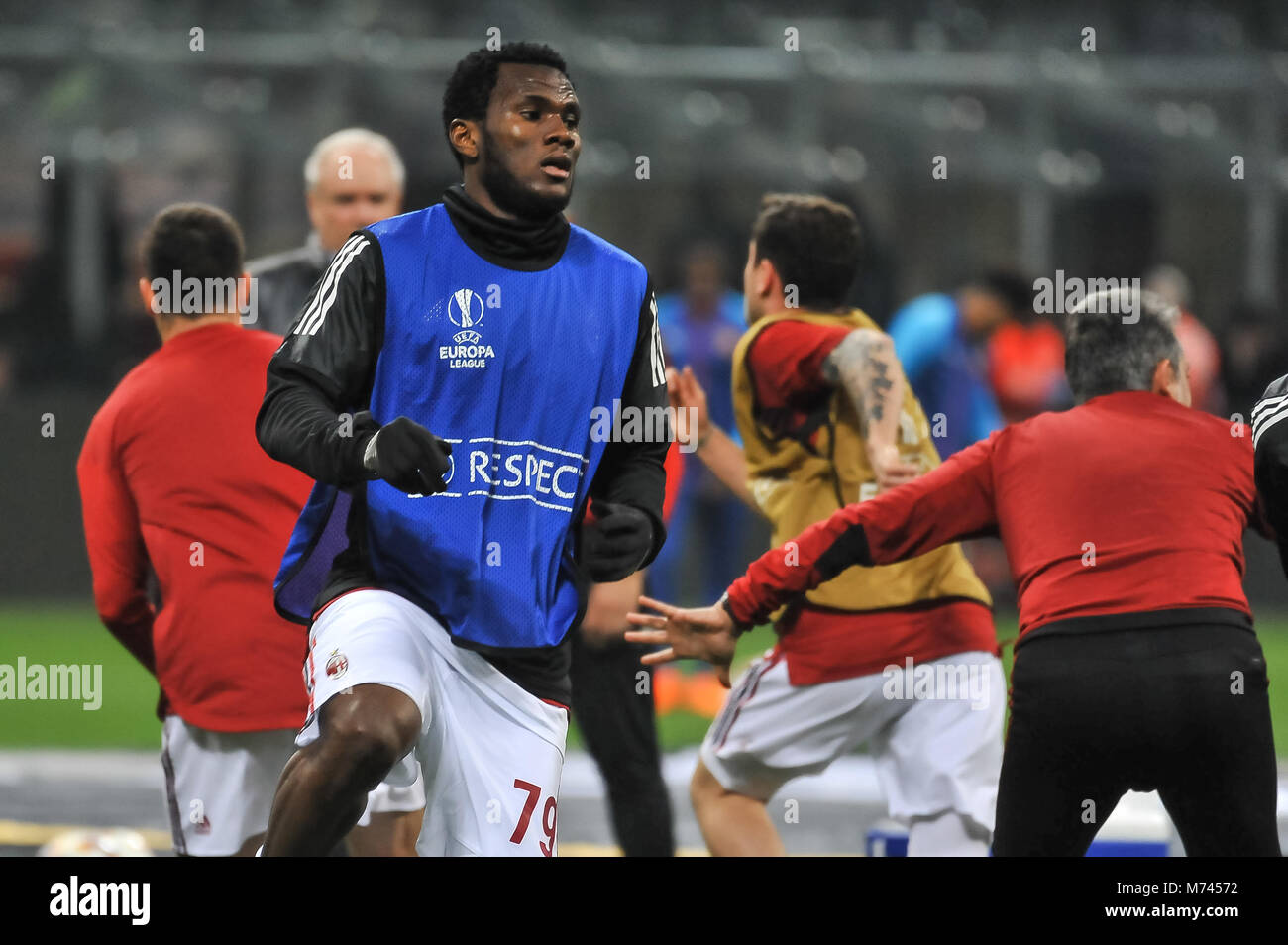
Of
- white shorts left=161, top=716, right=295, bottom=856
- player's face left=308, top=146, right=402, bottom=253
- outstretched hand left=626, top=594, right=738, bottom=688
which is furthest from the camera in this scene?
player's face left=308, top=146, right=402, bottom=253

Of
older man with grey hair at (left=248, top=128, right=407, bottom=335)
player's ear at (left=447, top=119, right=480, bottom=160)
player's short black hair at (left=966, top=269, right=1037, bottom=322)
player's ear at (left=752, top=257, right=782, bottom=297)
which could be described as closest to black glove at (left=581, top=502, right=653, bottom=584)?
player's ear at (left=447, top=119, right=480, bottom=160)

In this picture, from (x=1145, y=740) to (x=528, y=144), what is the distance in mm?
2004

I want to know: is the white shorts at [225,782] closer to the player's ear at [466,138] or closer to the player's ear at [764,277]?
the player's ear at [466,138]

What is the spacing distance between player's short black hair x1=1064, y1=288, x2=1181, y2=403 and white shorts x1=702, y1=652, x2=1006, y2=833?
1162mm

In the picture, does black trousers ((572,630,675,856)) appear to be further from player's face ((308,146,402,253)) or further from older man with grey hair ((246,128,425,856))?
player's face ((308,146,402,253))

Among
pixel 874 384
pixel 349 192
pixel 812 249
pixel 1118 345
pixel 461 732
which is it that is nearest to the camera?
pixel 461 732

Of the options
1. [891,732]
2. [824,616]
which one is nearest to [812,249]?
[824,616]

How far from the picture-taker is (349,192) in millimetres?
7168

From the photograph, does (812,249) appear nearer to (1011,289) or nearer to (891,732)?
(891,732)

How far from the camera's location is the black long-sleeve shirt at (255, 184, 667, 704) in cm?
436

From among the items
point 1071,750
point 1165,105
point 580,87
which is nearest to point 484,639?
point 1071,750

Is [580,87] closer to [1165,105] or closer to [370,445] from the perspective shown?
[1165,105]

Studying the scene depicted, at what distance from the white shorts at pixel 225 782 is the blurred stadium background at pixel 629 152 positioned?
7.87 metres

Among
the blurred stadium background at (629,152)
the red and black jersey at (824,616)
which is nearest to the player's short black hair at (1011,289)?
the blurred stadium background at (629,152)
